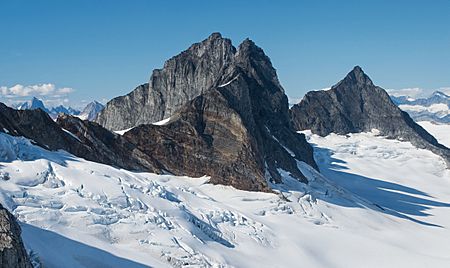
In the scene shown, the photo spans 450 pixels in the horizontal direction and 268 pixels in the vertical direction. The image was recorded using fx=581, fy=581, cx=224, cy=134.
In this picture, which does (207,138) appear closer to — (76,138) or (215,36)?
(76,138)

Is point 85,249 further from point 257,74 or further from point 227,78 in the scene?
point 257,74

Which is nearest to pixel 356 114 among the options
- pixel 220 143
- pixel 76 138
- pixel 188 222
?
pixel 220 143

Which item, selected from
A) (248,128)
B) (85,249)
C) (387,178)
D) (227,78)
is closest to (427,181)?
(387,178)

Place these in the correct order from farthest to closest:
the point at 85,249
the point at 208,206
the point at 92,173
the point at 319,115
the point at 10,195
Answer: the point at 319,115, the point at 208,206, the point at 92,173, the point at 10,195, the point at 85,249

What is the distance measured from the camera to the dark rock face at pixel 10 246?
26453mm

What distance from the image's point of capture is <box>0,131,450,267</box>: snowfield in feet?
151

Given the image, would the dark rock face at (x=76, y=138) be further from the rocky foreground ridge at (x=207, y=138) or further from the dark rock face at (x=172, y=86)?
the dark rock face at (x=172, y=86)

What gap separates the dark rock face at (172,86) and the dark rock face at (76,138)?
53955 millimetres

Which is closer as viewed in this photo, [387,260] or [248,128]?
[387,260]

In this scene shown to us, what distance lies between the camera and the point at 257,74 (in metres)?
115

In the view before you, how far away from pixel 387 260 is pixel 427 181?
77.6 meters

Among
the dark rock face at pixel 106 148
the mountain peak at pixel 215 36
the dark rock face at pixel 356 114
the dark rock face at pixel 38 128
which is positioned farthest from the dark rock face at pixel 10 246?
the dark rock face at pixel 356 114

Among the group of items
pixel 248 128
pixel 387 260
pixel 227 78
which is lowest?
pixel 387 260

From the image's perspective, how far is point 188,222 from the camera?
5484 centimetres
